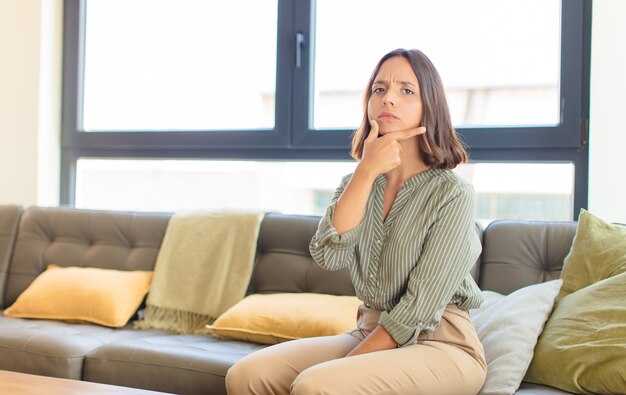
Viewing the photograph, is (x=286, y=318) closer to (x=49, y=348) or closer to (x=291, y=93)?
Answer: (x=49, y=348)

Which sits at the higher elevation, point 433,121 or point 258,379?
point 433,121

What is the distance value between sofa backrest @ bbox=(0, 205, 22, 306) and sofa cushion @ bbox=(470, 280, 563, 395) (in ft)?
6.53

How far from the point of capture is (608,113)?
8.69 ft

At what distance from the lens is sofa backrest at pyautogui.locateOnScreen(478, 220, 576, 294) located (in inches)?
93.0

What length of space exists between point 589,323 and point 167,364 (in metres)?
1.20

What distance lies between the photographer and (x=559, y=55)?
9.20 ft

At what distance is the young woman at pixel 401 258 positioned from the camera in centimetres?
165

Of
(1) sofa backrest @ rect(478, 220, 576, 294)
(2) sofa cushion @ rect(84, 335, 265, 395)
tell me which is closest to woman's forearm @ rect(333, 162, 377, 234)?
(2) sofa cushion @ rect(84, 335, 265, 395)

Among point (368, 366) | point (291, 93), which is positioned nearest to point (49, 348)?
point (368, 366)

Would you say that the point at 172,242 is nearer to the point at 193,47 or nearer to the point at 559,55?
the point at 193,47

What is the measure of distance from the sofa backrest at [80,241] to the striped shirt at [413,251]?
1282 mm

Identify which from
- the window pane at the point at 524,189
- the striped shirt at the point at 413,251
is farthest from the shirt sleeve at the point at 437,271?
the window pane at the point at 524,189

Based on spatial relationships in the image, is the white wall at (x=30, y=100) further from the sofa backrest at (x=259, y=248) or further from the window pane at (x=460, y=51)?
the window pane at (x=460, y=51)

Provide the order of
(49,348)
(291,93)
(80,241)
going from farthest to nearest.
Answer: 1. (291,93)
2. (80,241)
3. (49,348)
